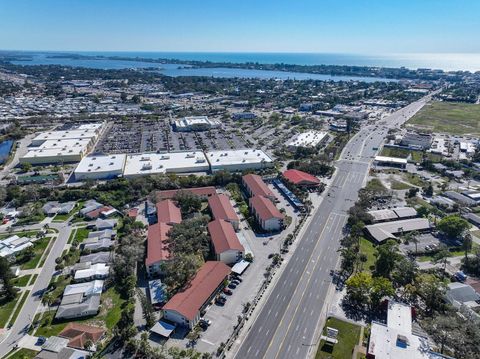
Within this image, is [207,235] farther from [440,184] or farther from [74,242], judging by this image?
[440,184]

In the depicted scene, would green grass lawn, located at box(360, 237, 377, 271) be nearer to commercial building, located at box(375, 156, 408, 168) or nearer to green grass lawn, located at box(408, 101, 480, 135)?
commercial building, located at box(375, 156, 408, 168)

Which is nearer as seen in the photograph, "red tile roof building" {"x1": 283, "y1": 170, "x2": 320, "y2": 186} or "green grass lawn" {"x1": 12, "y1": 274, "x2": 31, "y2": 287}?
"green grass lawn" {"x1": 12, "y1": 274, "x2": 31, "y2": 287}

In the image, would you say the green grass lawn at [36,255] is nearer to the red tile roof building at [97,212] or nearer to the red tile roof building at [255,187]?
the red tile roof building at [97,212]

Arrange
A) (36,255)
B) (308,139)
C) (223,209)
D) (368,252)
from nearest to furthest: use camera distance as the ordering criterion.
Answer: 1. (36,255)
2. (368,252)
3. (223,209)
4. (308,139)

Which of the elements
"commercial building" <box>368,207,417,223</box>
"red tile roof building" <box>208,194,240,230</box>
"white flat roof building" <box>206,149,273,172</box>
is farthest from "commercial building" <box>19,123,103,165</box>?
"commercial building" <box>368,207,417,223</box>

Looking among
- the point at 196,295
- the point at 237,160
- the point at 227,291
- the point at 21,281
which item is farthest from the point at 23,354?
the point at 237,160

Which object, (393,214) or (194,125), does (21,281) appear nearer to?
(393,214)

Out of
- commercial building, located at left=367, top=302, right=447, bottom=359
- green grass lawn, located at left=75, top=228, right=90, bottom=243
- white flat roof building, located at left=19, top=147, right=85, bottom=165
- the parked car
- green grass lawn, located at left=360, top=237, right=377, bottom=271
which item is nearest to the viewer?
commercial building, located at left=367, top=302, right=447, bottom=359
